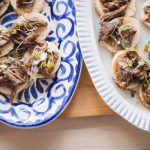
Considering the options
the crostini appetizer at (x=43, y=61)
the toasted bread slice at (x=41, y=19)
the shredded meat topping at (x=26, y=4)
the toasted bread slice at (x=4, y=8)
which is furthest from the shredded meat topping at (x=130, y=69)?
the toasted bread slice at (x=4, y=8)

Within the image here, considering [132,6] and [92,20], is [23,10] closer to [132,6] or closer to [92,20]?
[92,20]

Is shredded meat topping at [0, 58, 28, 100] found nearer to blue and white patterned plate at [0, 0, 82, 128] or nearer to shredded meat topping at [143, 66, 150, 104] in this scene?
blue and white patterned plate at [0, 0, 82, 128]

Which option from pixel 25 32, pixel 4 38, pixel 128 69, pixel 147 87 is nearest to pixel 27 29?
pixel 25 32

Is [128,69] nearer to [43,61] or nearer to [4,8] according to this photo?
[43,61]

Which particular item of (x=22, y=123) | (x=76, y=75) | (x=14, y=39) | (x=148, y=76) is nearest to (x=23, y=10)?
(x=14, y=39)

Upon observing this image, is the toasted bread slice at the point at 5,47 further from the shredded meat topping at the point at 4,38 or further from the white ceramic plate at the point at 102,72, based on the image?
the white ceramic plate at the point at 102,72

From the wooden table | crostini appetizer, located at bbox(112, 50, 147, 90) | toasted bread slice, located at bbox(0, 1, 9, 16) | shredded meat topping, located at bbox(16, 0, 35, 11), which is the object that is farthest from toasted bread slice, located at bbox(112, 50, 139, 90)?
toasted bread slice, located at bbox(0, 1, 9, 16)
